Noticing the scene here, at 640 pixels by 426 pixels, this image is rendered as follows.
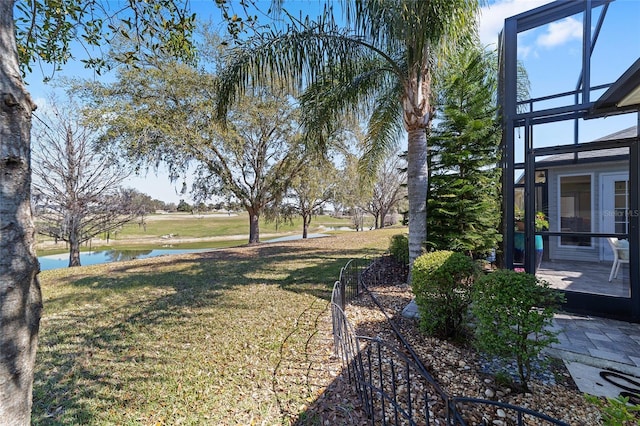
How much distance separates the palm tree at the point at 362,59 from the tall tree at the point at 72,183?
8.56 metres

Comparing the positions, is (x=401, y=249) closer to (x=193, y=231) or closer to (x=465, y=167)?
(x=465, y=167)

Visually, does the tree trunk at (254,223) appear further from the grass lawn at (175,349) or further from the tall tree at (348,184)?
the grass lawn at (175,349)

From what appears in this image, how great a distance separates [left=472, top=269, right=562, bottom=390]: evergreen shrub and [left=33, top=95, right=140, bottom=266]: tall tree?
525 inches

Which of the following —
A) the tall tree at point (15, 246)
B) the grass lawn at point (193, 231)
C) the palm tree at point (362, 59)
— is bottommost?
the grass lawn at point (193, 231)

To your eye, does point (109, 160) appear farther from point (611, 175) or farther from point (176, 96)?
point (611, 175)

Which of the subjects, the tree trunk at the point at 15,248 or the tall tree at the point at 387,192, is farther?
the tall tree at the point at 387,192

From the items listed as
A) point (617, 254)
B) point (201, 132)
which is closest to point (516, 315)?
point (617, 254)

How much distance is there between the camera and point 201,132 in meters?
12.1

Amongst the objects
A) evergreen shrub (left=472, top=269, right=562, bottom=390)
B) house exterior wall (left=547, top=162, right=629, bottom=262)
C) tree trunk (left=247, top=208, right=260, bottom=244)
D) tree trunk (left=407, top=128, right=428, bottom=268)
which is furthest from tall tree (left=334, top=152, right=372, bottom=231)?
evergreen shrub (left=472, top=269, right=562, bottom=390)

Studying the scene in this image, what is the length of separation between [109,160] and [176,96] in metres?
3.65

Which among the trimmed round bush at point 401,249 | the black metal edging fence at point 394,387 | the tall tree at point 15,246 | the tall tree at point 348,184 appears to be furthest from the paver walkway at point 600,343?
the tall tree at point 348,184

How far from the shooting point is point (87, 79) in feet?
36.6

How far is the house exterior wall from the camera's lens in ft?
13.7

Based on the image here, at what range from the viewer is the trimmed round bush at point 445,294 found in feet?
11.3
